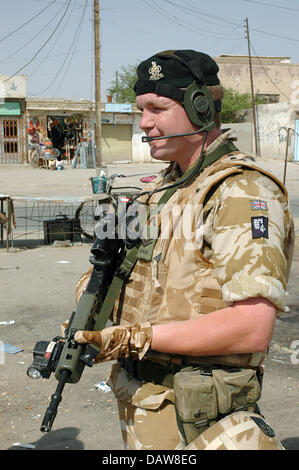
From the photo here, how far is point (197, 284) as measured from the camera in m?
1.65

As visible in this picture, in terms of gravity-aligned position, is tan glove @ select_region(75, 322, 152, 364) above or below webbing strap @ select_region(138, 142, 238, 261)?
below

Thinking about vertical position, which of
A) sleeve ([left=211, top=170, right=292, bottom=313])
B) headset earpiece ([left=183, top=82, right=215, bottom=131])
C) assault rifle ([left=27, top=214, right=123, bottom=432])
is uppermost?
headset earpiece ([left=183, top=82, right=215, bottom=131])

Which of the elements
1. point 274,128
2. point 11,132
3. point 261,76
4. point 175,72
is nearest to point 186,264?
point 175,72

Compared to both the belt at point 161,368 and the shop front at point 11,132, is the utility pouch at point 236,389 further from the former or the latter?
the shop front at point 11,132

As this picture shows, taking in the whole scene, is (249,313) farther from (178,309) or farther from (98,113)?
(98,113)

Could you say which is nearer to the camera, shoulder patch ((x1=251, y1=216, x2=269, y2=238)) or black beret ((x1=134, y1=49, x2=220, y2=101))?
shoulder patch ((x1=251, y1=216, x2=269, y2=238))

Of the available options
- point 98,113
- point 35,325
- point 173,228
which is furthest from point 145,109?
point 98,113

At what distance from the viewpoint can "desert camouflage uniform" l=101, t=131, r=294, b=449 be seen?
1.46m

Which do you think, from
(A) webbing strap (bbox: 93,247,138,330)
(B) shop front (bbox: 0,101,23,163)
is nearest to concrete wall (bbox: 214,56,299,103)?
(B) shop front (bbox: 0,101,23,163)

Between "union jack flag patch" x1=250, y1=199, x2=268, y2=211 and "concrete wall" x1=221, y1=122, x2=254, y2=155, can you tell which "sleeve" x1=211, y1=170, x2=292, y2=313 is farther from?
"concrete wall" x1=221, y1=122, x2=254, y2=155

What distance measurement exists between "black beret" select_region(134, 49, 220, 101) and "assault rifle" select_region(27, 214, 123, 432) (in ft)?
1.51

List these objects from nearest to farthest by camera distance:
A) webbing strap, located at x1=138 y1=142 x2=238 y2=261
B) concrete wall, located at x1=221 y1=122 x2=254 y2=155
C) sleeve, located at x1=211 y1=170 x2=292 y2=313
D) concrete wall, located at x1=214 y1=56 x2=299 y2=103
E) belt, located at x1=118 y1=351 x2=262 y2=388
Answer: sleeve, located at x1=211 y1=170 x2=292 y2=313
belt, located at x1=118 y1=351 x2=262 y2=388
webbing strap, located at x1=138 y1=142 x2=238 y2=261
concrete wall, located at x1=221 y1=122 x2=254 y2=155
concrete wall, located at x1=214 y1=56 x2=299 y2=103

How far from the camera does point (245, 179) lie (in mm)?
1549
